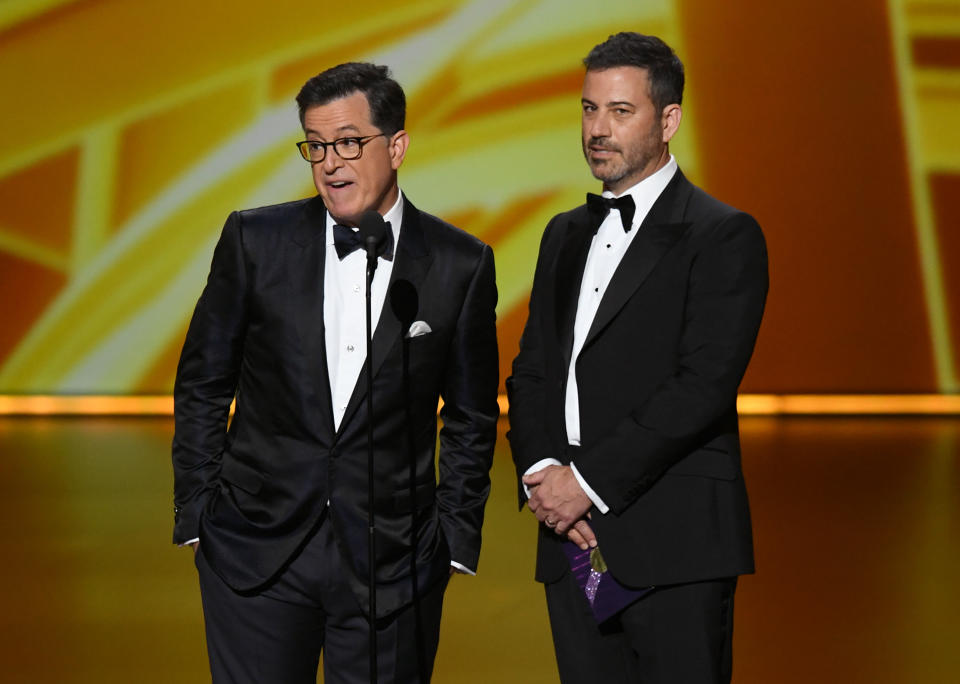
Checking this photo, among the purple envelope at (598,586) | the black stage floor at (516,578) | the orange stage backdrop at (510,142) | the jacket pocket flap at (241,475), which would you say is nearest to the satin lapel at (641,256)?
the purple envelope at (598,586)

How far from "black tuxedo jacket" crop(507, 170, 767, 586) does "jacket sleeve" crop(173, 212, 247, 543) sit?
59 centimetres

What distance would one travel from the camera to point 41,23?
841cm

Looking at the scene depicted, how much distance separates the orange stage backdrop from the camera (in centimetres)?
816

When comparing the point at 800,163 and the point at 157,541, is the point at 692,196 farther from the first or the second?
the point at 800,163

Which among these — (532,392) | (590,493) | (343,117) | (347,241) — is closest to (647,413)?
(590,493)

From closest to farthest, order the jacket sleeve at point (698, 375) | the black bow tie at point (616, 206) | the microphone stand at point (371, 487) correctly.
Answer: the microphone stand at point (371, 487) < the jacket sleeve at point (698, 375) < the black bow tie at point (616, 206)

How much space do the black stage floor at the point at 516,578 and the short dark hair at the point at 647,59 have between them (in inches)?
74.7

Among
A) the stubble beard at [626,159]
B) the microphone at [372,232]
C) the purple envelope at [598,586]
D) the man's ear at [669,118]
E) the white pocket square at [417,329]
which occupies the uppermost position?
the man's ear at [669,118]

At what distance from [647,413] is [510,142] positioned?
6199 mm

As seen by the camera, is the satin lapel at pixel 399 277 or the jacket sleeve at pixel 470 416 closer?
the satin lapel at pixel 399 277

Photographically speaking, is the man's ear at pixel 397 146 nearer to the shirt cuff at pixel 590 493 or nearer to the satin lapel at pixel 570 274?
the satin lapel at pixel 570 274

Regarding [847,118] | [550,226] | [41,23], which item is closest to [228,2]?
[41,23]

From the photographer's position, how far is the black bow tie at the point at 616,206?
2.24 m

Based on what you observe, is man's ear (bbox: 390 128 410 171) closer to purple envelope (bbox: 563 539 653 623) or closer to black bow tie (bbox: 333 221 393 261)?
black bow tie (bbox: 333 221 393 261)
